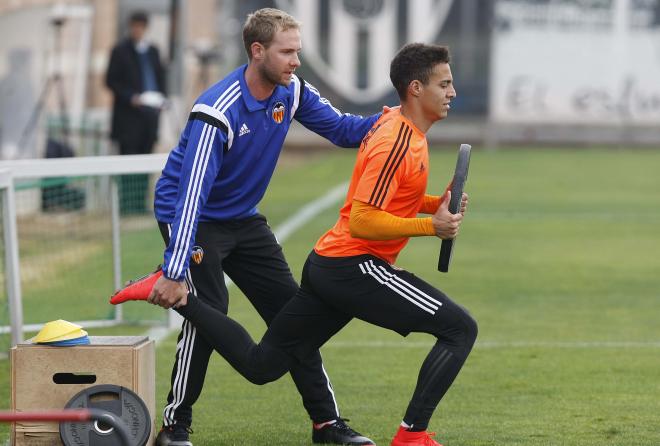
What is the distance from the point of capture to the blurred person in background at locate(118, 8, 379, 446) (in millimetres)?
6617

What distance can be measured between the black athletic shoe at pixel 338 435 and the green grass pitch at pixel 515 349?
3.9 inches

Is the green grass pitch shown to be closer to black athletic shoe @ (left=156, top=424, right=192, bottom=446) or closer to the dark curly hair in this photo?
black athletic shoe @ (left=156, top=424, right=192, bottom=446)

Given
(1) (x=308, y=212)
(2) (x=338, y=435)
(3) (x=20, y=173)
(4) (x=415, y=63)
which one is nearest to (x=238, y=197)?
(4) (x=415, y=63)

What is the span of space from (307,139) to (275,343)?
29.7 metres

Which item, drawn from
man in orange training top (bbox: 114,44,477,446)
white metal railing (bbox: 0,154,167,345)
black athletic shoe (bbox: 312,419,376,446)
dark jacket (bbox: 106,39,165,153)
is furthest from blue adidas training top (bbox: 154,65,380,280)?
dark jacket (bbox: 106,39,165,153)

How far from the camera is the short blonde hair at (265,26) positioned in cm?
676

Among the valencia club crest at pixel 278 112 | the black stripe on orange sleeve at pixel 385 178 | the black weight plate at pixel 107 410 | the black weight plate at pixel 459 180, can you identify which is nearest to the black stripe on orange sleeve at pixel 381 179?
the black stripe on orange sleeve at pixel 385 178

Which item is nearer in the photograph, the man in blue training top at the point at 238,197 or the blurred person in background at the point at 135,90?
the man in blue training top at the point at 238,197

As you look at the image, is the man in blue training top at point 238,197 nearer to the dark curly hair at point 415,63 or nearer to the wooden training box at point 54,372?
the wooden training box at point 54,372

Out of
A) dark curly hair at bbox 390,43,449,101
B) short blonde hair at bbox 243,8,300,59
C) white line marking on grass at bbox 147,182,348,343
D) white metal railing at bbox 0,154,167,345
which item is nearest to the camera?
dark curly hair at bbox 390,43,449,101

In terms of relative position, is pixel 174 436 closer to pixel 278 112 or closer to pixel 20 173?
pixel 278 112

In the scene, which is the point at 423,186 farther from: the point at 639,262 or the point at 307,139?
the point at 307,139

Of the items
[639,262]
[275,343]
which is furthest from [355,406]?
[639,262]

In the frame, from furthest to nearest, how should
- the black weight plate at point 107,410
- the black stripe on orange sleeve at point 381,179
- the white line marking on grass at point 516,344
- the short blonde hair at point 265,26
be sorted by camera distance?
the white line marking on grass at point 516,344
the short blonde hair at point 265,26
the black weight plate at point 107,410
the black stripe on orange sleeve at point 381,179
